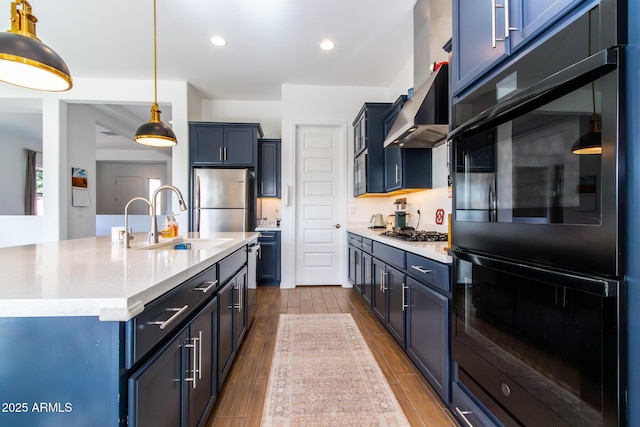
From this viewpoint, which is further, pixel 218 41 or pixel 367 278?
pixel 218 41

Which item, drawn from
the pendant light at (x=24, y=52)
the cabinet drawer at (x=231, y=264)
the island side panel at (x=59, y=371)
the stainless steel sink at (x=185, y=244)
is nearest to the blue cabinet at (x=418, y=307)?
the cabinet drawer at (x=231, y=264)

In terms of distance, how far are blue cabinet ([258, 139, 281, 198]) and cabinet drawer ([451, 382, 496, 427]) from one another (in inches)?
140

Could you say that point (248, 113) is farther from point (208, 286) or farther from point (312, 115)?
point (208, 286)

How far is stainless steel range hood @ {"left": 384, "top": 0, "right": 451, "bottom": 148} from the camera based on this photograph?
2.08 meters

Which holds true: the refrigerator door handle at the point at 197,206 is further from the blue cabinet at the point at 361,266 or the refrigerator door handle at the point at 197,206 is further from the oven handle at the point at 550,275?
the oven handle at the point at 550,275

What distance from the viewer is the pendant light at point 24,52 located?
118cm

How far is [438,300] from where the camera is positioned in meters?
1.56

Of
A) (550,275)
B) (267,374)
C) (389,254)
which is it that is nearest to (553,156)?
(550,275)

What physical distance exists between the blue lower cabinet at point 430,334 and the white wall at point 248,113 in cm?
388

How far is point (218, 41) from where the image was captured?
10.6ft

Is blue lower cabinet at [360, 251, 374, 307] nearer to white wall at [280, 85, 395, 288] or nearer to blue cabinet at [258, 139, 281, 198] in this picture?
white wall at [280, 85, 395, 288]

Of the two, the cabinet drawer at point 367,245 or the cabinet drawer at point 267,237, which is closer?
the cabinet drawer at point 367,245

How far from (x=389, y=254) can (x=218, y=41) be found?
3.02 metres

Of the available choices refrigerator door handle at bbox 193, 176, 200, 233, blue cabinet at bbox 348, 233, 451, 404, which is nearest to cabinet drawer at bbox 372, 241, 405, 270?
blue cabinet at bbox 348, 233, 451, 404
